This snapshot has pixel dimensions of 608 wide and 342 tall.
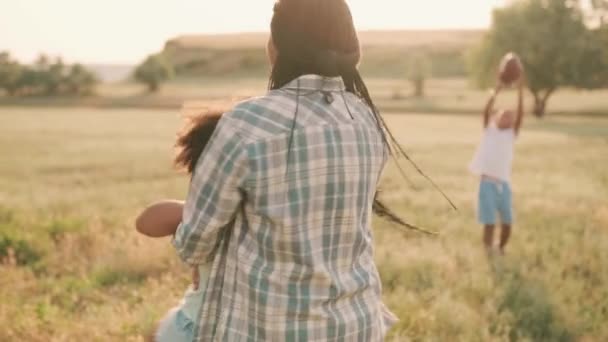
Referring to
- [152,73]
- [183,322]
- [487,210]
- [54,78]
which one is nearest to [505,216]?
[487,210]

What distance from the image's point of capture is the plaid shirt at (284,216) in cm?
198

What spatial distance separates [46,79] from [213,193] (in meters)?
86.8

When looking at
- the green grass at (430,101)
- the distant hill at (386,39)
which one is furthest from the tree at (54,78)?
the distant hill at (386,39)

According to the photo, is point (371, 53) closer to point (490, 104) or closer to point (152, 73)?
point (152, 73)

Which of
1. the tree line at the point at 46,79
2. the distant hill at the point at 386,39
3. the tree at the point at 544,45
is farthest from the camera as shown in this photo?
the distant hill at the point at 386,39

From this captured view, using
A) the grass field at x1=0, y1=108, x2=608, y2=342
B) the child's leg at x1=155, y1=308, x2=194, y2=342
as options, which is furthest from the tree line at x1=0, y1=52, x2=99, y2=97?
the child's leg at x1=155, y1=308, x2=194, y2=342

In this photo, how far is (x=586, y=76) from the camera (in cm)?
4966

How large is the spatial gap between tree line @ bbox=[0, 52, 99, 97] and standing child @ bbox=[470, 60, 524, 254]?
7649 cm

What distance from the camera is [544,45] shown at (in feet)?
159

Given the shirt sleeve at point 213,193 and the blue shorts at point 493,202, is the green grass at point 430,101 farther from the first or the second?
the shirt sleeve at point 213,193

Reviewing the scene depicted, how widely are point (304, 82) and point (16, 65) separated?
89.1m

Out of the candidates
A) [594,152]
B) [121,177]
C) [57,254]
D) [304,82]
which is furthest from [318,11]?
[594,152]

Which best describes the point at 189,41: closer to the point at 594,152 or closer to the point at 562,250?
the point at 594,152

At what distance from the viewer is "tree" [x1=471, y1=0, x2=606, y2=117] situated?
1914 inches
